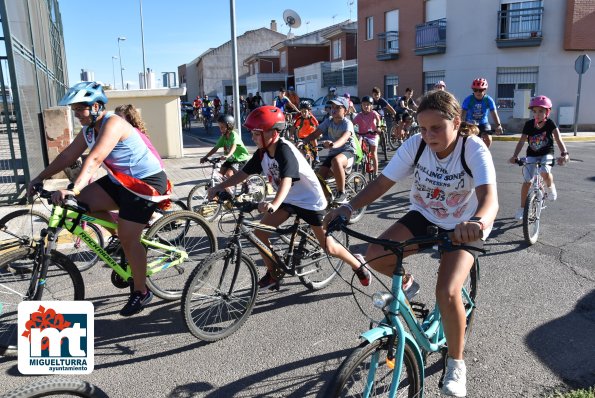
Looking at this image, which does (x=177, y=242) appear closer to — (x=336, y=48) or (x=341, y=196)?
(x=341, y=196)

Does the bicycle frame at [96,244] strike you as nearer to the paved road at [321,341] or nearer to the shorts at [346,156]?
the paved road at [321,341]

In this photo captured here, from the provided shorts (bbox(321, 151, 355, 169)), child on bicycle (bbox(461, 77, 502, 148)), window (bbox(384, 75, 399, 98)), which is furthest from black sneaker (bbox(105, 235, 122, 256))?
window (bbox(384, 75, 399, 98))

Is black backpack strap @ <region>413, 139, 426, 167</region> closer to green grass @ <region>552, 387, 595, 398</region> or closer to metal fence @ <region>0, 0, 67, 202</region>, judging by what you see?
green grass @ <region>552, 387, 595, 398</region>

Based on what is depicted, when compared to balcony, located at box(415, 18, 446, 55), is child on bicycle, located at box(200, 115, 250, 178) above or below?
below

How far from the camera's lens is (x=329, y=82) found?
39.1 m

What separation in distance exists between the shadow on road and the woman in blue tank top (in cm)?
319

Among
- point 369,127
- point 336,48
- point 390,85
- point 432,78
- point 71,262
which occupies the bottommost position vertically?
point 71,262

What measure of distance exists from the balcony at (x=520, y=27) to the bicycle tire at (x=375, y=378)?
23.6m

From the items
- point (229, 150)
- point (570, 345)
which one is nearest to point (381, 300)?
point (570, 345)

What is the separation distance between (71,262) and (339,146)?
4409 mm

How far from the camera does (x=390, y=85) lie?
31219 millimetres

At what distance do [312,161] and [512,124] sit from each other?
14.8 metres

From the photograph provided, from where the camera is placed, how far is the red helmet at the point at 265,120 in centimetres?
414

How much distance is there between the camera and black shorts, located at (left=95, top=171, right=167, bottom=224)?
4238 millimetres
